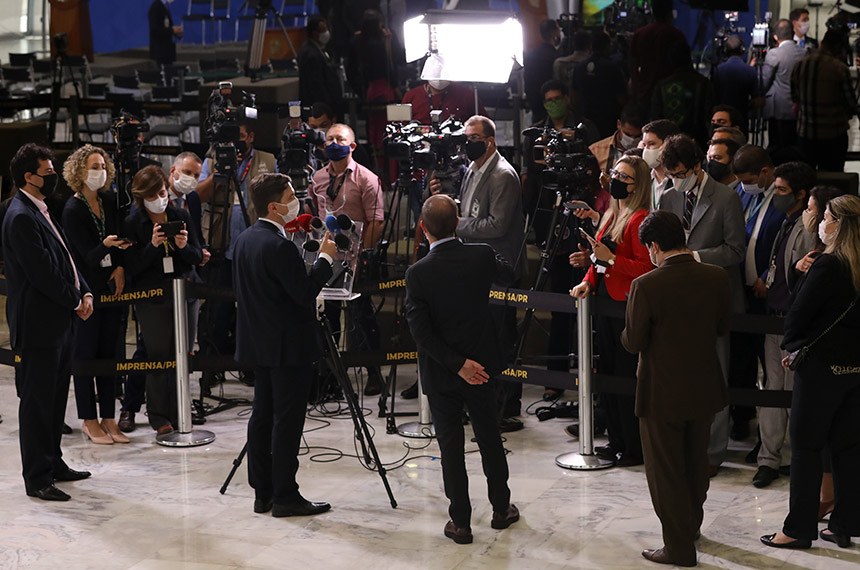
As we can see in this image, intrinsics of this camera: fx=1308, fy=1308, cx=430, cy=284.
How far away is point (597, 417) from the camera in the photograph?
299 inches

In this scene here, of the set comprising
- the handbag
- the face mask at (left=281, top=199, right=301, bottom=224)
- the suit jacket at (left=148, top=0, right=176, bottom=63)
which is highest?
the suit jacket at (left=148, top=0, right=176, bottom=63)

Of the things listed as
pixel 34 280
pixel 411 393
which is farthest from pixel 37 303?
pixel 411 393

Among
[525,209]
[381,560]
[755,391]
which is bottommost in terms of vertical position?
[381,560]

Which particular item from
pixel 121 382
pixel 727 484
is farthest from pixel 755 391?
pixel 121 382

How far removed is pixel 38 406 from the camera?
651 cm

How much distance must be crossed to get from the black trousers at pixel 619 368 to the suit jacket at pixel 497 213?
81 cm

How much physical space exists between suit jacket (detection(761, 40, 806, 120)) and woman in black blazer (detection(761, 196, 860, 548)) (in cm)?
597

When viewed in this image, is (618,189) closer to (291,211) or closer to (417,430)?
(291,211)

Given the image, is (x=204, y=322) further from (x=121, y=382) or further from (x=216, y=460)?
(x=216, y=460)

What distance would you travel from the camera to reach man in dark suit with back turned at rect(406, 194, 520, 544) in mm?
5715

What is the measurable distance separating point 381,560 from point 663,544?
1.27 m

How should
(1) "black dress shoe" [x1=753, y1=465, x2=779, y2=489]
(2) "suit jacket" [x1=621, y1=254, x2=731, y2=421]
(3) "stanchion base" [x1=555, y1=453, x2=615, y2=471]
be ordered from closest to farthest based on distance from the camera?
(2) "suit jacket" [x1=621, y1=254, x2=731, y2=421] → (1) "black dress shoe" [x1=753, y1=465, x2=779, y2=489] → (3) "stanchion base" [x1=555, y1=453, x2=615, y2=471]

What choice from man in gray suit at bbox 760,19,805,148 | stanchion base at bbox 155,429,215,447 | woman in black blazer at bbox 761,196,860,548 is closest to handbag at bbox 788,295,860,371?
woman in black blazer at bbox 761,196,860,548

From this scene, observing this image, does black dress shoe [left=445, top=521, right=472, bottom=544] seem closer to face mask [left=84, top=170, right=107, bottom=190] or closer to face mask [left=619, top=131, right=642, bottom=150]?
face mask [left=84, top=170, right=107, bottom=190]
